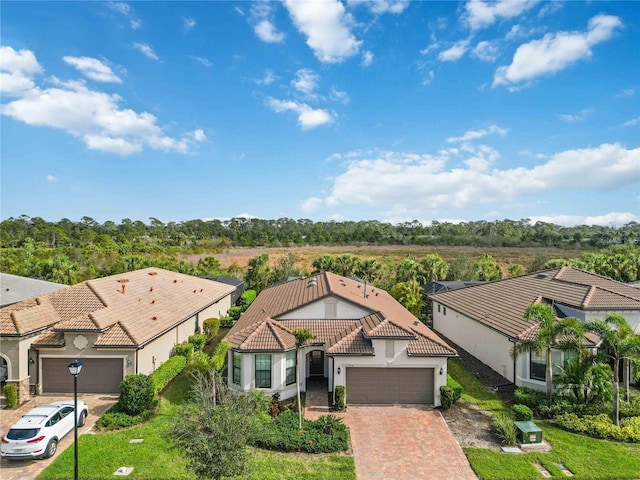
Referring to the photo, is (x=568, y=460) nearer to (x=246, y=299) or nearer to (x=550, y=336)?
(x=550, y=336)

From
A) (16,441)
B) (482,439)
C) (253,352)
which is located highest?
(253,352)

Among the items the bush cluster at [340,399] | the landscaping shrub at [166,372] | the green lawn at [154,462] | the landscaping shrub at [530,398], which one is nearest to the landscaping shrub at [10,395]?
the green lawn at [154,462]

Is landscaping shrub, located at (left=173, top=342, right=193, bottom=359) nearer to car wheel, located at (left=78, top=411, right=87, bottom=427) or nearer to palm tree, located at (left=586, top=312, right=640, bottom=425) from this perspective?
car wheel, located at (left=78, top=411, right=87, bottom=427)

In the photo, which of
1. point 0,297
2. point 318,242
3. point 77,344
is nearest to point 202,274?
point 0,297

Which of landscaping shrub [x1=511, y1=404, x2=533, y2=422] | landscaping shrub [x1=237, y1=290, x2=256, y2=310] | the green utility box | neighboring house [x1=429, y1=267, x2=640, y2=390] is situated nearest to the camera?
the green utility box

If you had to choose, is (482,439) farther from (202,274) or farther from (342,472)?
(202,274)

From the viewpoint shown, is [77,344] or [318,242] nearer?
[77,344]

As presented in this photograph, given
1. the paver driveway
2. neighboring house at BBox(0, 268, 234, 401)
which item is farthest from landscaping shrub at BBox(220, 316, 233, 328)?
the paver driveway
